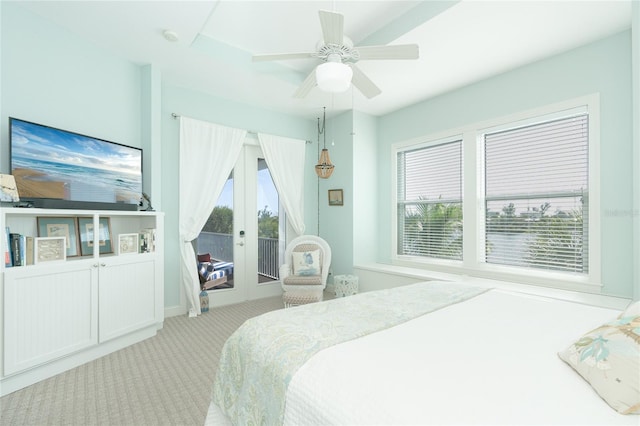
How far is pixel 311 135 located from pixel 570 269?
3841 mm

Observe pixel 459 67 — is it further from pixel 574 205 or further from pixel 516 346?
pixel 516 346

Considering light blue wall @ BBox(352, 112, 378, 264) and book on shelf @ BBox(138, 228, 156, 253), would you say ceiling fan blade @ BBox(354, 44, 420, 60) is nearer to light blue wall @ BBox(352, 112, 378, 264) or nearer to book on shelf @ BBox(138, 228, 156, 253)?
light blue wall @ BBox(352, 112, 378, 264)

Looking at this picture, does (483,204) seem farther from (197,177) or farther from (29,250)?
(29,250)

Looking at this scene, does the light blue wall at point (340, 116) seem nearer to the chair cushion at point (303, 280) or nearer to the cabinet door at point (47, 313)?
the chair cushion at point (303, 280)

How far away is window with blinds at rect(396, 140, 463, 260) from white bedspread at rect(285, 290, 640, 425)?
101 inches

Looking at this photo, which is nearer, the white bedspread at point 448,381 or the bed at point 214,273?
the white bedspread at point 448,381

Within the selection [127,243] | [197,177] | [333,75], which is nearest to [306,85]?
[333,75]

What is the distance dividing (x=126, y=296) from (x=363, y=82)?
281cm

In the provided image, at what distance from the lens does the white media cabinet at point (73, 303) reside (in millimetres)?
2037

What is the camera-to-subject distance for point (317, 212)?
5066 mm

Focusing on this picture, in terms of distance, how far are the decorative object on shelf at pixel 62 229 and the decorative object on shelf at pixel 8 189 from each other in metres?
0.35

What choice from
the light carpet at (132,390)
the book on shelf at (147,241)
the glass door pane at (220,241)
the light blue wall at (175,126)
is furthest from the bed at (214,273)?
the light carpet at (132,390)

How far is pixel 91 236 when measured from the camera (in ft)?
8.86

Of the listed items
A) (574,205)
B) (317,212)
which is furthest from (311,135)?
(574,205)
